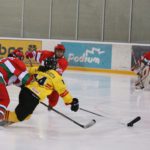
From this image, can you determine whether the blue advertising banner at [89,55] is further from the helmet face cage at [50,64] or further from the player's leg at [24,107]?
the player's leg at [24,107]

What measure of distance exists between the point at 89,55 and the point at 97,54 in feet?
0.82

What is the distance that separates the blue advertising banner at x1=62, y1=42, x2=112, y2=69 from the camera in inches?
533

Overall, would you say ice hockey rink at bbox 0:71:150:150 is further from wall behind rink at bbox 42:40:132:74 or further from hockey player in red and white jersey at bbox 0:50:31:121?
wall behind rink at bbox 42:40:132:74

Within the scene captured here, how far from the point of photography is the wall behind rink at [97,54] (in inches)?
524

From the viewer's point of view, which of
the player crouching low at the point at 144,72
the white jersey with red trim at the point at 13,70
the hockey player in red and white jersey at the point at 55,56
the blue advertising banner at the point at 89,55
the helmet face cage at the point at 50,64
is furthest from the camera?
the blue advertising banner at the point at 89,55

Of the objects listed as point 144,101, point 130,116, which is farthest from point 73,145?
point 144,101

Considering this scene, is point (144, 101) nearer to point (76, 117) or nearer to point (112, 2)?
point (76, 117)

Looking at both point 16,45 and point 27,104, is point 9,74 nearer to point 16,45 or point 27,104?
point 27,104

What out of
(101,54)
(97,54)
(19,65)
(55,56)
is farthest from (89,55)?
(19,65)

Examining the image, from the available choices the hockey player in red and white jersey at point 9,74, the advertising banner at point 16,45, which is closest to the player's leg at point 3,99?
the hockey player in red and white jersey at point 9,74

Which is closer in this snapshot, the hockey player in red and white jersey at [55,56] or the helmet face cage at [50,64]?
the helmet face cage at [50,64]

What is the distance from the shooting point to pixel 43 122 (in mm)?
5168

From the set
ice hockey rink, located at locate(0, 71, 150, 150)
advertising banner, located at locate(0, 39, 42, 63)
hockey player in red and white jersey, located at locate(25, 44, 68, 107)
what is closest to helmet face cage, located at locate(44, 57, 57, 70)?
ice hockey rink, located at locate(0, 71, 150, 150)

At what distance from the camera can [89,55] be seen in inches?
544
